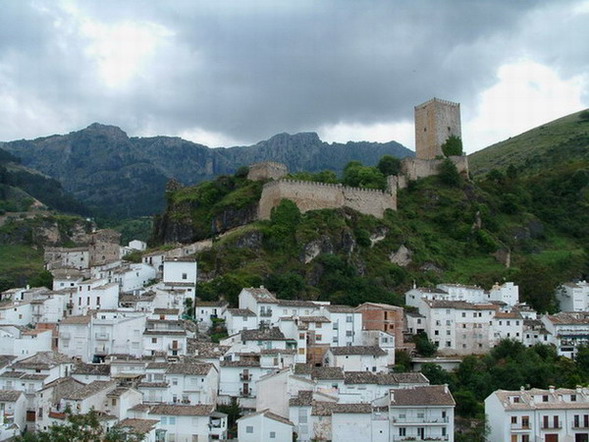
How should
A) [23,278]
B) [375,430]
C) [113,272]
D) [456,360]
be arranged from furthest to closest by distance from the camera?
[23,278] < [113,272] < [456,360] < [375,430]

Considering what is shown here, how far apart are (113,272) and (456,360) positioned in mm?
26495

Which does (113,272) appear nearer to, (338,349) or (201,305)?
(201,305)

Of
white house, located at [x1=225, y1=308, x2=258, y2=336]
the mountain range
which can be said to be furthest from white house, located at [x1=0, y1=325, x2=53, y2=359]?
the mountain range

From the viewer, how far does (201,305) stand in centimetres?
5019

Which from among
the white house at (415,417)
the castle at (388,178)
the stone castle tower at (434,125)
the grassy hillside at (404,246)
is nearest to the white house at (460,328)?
the grassy hillside at (404,246)

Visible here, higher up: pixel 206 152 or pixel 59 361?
pixel 206 152

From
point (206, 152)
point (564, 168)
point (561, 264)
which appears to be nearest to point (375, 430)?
point (561, 264)

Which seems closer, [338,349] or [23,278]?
[338,349]

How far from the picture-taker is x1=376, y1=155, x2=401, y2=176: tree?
258 ft

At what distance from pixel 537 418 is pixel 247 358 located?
16.5m

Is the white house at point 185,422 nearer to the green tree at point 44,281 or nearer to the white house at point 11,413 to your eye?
the white house at point 11,413

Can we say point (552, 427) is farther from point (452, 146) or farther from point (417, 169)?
point (452, 146)

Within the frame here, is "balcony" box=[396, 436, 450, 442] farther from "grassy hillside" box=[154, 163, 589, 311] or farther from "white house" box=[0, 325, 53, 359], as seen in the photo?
"white house" box=[0, 325, 53, 359]

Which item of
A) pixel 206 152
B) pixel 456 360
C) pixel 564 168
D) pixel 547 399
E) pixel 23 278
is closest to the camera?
pixel 547 399
